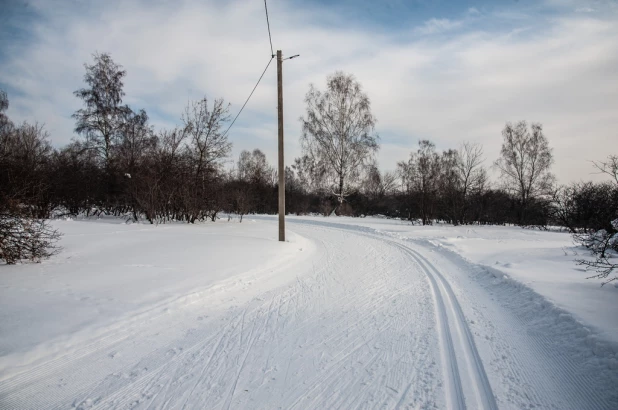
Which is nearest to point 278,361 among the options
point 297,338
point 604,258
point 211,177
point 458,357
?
point 297,338

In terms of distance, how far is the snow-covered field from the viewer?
8.22 ft

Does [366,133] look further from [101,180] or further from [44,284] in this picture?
[44,284]

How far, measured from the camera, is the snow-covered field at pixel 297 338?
8.22ft

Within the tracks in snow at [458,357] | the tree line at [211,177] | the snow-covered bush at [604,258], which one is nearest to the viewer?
the tracks in snow at [458,357]

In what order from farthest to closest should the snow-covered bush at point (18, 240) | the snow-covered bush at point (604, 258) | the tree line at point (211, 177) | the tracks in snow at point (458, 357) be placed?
the tree line at point (211, 177) → the snow-covered bush at point (18, 240) → the snow-covered bush at point (604, 258) → the tracks in snow at point (458, 357)

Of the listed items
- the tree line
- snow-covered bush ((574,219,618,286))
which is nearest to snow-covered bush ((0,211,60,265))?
the tree line

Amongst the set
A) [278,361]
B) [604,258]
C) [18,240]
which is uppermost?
[18,240]

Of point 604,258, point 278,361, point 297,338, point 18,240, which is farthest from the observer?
point 18,240

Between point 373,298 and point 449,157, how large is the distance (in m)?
39.1

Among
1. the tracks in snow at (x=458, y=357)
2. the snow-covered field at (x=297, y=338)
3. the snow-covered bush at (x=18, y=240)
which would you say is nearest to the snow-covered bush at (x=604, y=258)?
the snow-covered field at (x=297, y=338)

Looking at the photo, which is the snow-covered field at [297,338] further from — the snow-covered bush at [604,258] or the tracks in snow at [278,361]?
the snow-covered bush at [604,258]

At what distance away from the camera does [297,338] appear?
3.51 metres

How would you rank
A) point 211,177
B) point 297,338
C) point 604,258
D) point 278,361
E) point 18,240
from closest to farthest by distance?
point 278,361 → point 297,338 → point 604,258 → point 18,240 → point 211,177

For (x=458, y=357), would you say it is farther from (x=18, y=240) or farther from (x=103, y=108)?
(x=103, y=108)
